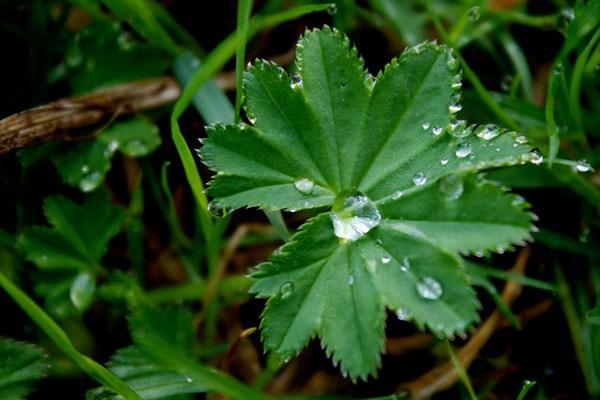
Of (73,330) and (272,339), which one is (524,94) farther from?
(73,330)

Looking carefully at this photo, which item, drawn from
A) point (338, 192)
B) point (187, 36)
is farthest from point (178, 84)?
point (338, 192)

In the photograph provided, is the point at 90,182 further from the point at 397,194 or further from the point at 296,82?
the point at 397,194

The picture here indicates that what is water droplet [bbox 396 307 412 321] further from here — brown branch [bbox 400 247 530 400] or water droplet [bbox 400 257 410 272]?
brown branch [bbox 400 247 530 400]

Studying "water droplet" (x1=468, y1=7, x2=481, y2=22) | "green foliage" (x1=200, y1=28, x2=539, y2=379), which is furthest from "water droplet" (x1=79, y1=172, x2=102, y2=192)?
"water droplet" (x1=468, y1=7, x2=481, y2=22)

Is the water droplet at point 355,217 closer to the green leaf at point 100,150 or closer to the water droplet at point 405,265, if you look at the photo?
the water droplet at point 405,265

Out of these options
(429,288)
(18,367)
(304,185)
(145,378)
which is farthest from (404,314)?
(18,367)

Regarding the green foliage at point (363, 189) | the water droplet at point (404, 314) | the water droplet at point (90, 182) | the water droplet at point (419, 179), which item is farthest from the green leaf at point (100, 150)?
the water droplet at point (404, 314)
